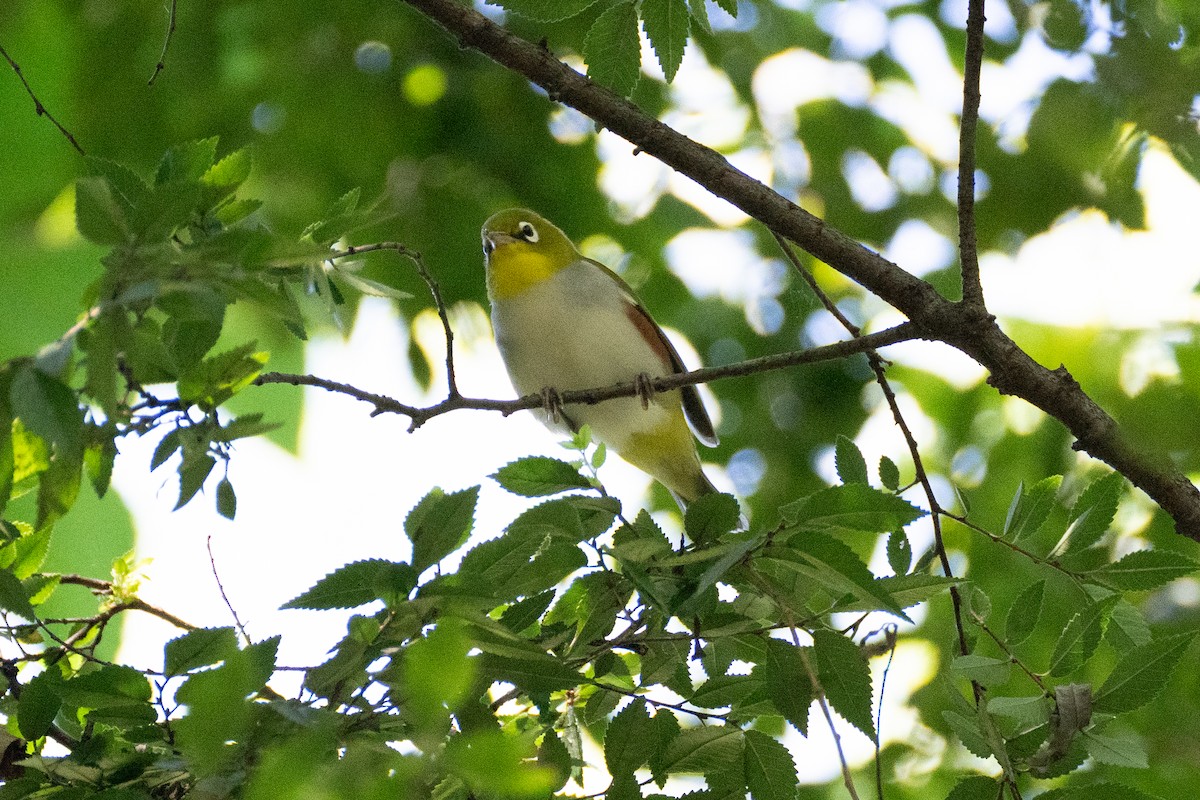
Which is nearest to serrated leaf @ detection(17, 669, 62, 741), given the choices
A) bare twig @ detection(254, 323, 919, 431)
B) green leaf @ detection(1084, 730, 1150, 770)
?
bare twig @ detection(254, 323, 919, 431)

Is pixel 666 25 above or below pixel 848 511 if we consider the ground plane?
above

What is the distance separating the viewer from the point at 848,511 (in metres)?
1.56

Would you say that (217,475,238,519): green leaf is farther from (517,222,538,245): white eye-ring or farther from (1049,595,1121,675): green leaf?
(517,222,538,245): white eye-ring

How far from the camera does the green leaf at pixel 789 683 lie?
5.59 feet

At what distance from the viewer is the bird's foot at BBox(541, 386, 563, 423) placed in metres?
2.71

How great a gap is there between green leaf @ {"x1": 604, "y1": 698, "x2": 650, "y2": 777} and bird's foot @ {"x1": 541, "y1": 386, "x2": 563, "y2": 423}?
0.93 m

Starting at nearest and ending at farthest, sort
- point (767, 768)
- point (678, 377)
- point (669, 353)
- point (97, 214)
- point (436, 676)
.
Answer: point (436, 676), point (97, 214), point (767, 768), point (678, 377), point (669, 353)

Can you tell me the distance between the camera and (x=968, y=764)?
13.7ft

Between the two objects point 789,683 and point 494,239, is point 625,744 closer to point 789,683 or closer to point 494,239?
point 789,683

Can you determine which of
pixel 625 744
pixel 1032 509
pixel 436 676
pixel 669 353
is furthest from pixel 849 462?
pixel 669 353

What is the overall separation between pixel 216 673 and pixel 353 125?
3699 millimetres

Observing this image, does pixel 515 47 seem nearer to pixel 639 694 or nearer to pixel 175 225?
pixel 175 225

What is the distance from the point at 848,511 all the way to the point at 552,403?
1788mm

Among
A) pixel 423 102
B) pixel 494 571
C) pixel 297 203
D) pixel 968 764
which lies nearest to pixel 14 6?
pixel 297 203
